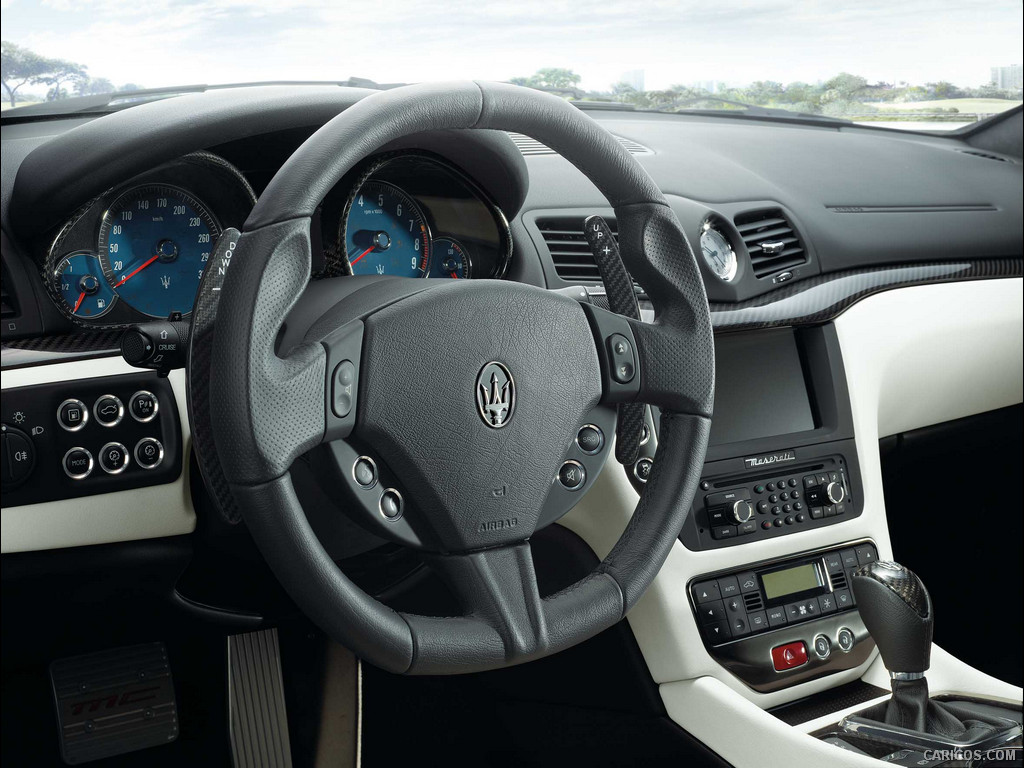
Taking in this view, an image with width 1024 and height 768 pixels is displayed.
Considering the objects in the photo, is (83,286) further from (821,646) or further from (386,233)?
(821,646)

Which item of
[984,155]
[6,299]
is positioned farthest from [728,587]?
[984,155]

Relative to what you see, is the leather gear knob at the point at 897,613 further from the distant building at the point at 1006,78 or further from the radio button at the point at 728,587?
the distant building at the point at 1006,78

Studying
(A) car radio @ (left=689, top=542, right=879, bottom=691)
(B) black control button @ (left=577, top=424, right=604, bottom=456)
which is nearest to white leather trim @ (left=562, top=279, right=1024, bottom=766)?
(A) car radio @ (left=689, top=542, right=879, bottom=691)

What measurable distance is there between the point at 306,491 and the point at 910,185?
177 cm

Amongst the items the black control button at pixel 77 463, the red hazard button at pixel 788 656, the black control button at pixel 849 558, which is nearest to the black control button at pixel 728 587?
the red hazard button at pixel 788 656

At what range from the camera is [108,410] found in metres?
1.37

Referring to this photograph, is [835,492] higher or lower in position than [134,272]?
lower

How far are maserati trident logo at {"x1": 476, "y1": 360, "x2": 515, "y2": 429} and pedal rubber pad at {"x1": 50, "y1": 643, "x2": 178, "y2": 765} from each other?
101cm

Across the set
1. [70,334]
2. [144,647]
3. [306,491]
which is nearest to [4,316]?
[70,334]

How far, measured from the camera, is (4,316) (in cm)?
139

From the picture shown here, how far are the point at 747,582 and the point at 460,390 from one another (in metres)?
0.83

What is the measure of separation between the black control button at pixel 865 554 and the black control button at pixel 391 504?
3.42 feet

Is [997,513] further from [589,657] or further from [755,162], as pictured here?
[589,657]

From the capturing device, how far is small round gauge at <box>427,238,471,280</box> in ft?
5.26
